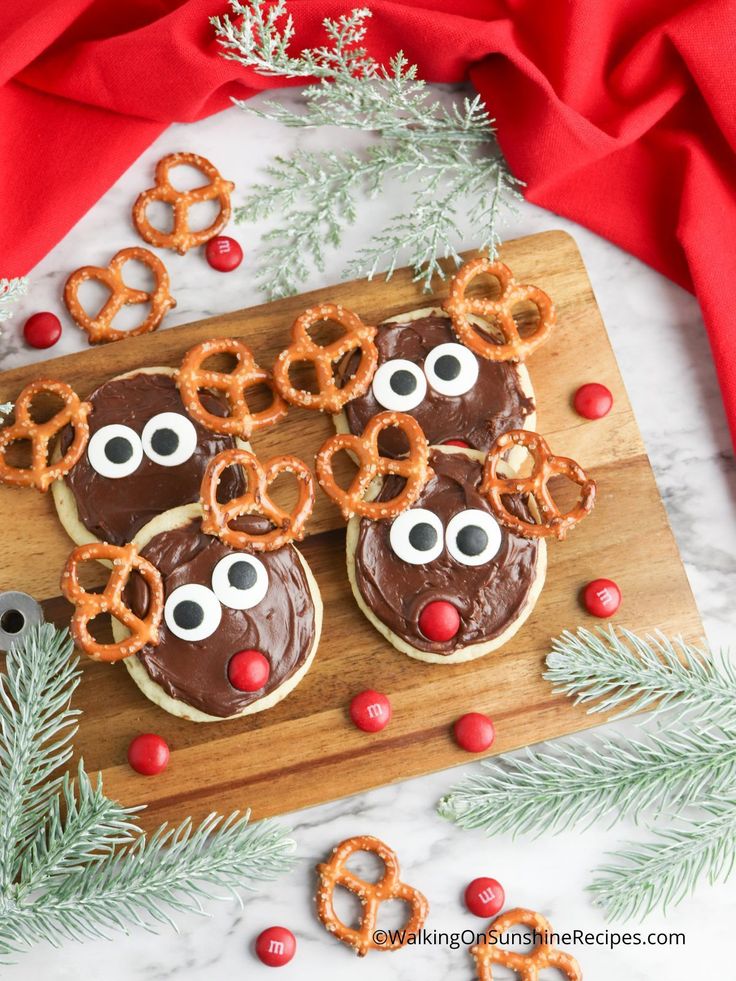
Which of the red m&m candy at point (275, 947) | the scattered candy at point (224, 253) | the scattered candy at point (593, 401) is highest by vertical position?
the scattered candy at point (224, 253)

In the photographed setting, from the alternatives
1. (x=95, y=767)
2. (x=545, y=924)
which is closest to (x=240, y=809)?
(x=95, y=767)

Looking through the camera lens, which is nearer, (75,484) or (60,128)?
(75,484)

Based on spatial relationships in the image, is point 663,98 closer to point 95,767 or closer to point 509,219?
point 509,219

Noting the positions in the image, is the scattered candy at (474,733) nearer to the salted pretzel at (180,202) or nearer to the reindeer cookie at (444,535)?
the reindeer cookie at (444,535)

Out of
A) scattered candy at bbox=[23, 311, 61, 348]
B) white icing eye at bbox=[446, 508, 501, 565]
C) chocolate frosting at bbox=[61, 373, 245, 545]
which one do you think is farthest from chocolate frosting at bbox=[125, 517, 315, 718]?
scattered candy at bbox=[23, 311, 61, 348]

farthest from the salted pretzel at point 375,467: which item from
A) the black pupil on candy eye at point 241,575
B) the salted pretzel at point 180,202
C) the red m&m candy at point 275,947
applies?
the red m&m candy at point 275,947

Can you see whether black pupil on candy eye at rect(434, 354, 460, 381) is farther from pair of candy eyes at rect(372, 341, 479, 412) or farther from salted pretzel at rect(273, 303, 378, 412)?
salted pretzel at rect(273, 303, 378, 412)
